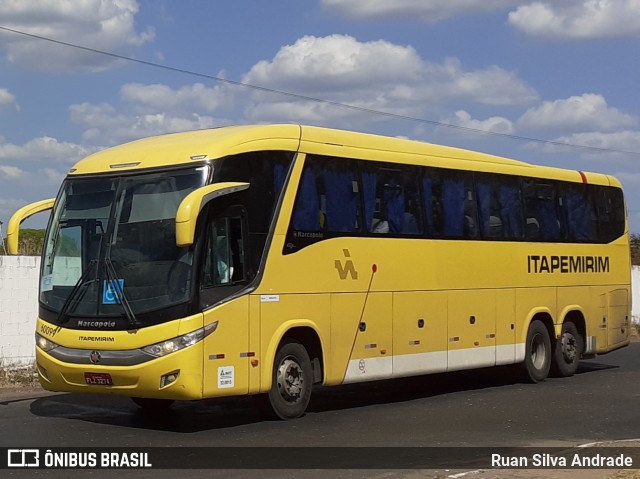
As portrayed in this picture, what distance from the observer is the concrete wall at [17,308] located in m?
20.4

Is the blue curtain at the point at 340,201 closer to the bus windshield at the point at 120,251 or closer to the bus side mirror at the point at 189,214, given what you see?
the bus windshield at the point at 120,251

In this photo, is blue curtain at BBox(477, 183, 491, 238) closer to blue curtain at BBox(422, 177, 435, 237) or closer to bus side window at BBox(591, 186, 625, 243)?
blue curtain at BBox(422, 177, 435, 237)

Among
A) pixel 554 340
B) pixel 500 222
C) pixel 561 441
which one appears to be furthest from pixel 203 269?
pixel 554 340

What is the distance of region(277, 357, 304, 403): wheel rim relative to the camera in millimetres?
14781

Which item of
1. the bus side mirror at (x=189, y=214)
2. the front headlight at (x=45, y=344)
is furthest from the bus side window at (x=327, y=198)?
the front headlight at (x=45, y=344)

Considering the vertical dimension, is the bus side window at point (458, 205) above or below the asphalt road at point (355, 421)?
above

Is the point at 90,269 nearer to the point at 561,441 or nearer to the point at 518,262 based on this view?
the point at 561,441

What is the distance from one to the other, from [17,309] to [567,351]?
403 inches

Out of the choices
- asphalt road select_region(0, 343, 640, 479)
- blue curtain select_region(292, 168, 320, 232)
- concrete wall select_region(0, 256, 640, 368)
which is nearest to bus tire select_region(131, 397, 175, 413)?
asphalt road select_region(0, 343, 640, 479)

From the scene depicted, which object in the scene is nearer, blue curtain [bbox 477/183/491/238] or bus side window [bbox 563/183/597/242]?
blue curtain [bbox 477/183/491/238]

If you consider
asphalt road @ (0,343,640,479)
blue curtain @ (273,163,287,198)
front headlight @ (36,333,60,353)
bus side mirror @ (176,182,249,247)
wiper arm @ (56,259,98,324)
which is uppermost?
blue curtain @ (273,163,287,198)

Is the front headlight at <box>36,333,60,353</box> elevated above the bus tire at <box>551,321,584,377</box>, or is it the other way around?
the front headlight at <box>36,333,60,353</box>

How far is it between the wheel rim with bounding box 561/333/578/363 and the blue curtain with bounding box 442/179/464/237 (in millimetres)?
4215

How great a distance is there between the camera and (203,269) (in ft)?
44.8
